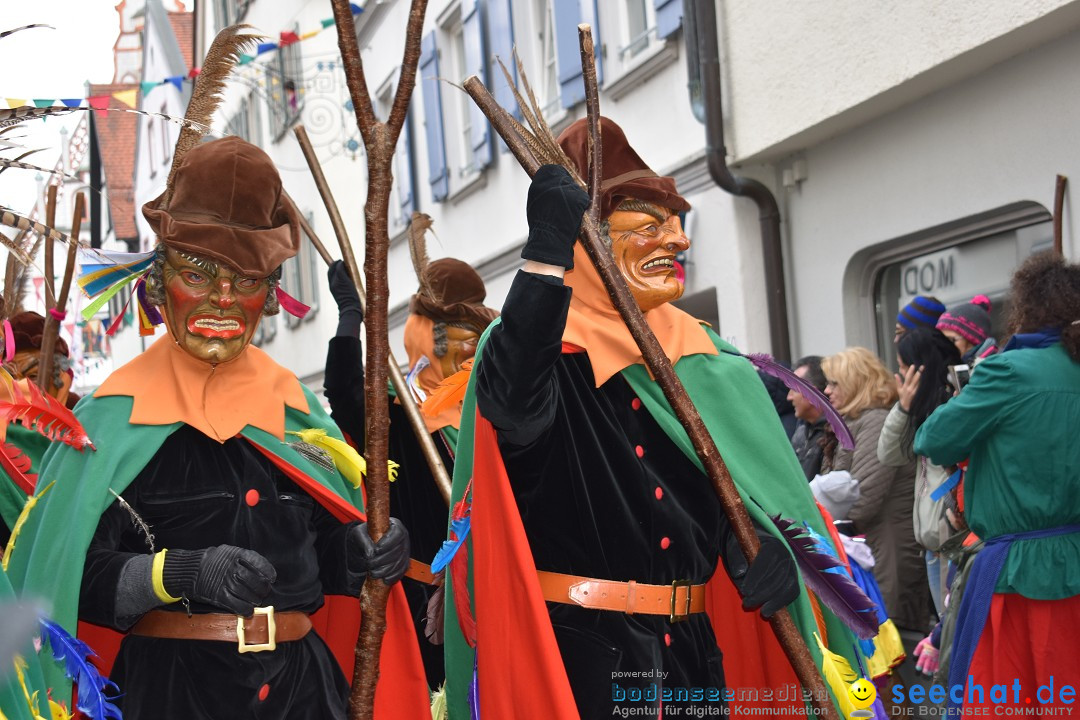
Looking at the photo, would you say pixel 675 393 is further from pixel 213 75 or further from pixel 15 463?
pixel 15 463

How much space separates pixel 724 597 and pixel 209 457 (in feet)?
4.73

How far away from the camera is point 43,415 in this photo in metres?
3.39

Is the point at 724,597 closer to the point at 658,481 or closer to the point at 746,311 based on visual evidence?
the point at 658,481

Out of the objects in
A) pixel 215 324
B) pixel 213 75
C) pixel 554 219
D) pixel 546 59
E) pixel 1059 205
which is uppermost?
pixel 546 59

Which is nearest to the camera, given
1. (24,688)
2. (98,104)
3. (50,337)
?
(24,688)

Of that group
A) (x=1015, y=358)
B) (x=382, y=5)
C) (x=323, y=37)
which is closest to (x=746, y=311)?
(x=1015, y=358)

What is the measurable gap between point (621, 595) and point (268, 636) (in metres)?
0.90

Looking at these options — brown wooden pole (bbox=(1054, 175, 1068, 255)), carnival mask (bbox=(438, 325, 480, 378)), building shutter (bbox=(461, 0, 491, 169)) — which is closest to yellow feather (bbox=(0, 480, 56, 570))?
carnival mask (bbox=(438, 325, 480, 378))

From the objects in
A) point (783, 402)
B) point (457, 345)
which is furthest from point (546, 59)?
point (457, 345)

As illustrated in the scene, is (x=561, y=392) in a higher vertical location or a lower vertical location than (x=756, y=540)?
higher

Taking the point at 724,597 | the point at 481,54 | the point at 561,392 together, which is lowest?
the point at 724,597

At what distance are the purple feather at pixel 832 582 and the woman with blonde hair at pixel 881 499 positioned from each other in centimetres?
302

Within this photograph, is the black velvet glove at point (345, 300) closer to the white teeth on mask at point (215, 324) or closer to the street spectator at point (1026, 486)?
the white teeth on mask at point (215, 324)

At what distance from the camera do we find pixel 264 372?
3807 millimetres
